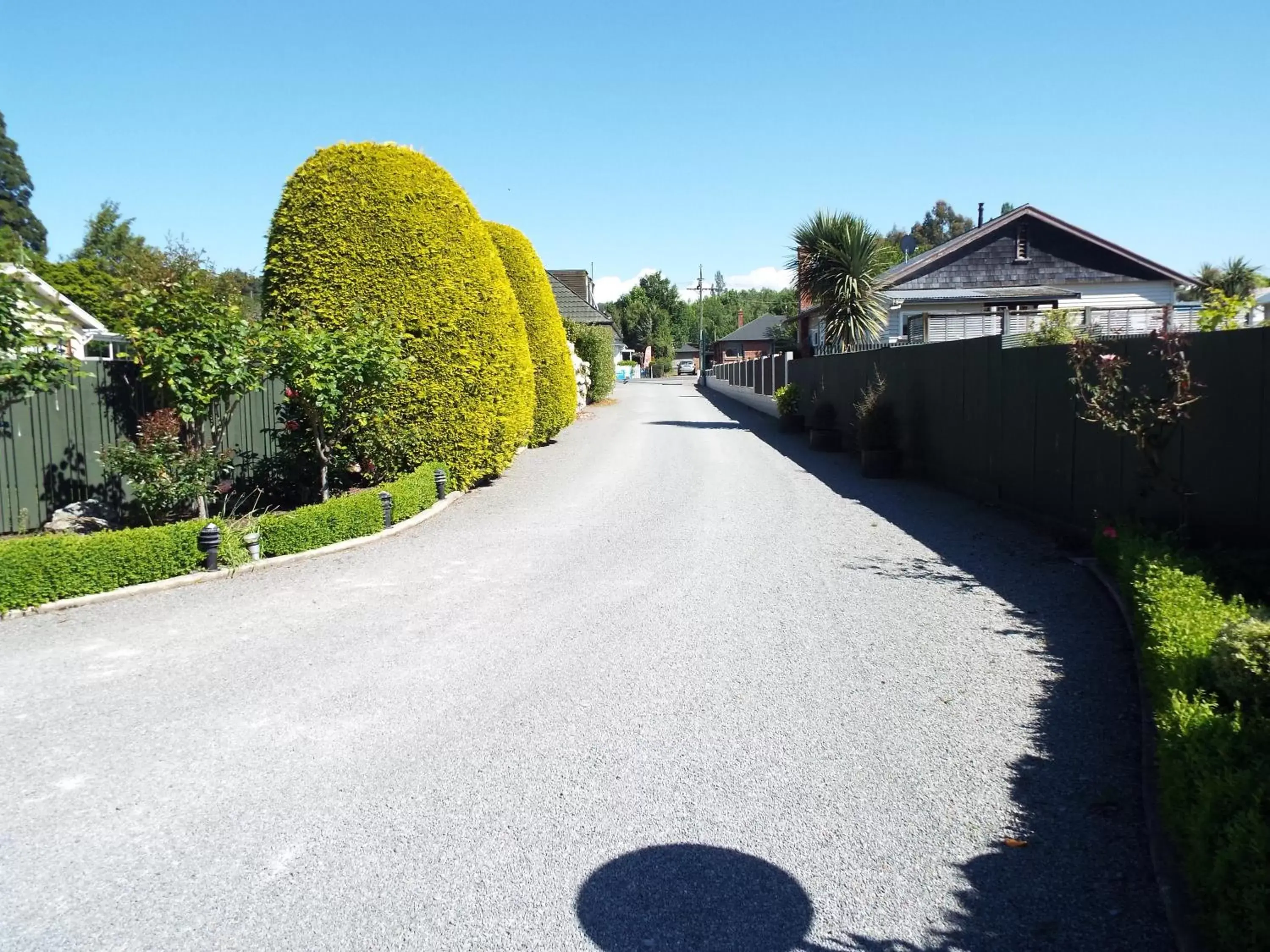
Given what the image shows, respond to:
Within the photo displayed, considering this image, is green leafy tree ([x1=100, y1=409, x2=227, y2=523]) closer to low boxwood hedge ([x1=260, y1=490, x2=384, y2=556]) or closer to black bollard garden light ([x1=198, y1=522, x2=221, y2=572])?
low boxwood hedge ([x1=260, y1=490, x2=384, y2=556])

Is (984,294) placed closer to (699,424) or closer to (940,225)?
(699,424)

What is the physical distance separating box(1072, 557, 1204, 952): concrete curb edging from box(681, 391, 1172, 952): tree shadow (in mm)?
49

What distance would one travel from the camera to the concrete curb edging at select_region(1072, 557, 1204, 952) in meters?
3.05

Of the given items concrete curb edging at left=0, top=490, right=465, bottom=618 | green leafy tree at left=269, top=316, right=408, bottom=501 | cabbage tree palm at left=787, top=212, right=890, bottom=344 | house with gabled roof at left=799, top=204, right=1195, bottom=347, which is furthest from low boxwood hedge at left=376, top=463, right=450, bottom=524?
house with gabled roof at left=799, top=204, right=1195, bottom=347

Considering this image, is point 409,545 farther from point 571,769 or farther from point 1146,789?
point 1146,789

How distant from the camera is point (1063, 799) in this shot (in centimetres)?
415

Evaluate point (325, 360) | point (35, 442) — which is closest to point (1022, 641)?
point (325, 360)

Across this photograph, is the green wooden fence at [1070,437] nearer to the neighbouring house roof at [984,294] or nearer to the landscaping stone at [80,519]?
the landscaping stone at [80,519]

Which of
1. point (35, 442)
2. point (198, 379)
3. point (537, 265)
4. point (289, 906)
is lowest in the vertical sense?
point (289, 906)

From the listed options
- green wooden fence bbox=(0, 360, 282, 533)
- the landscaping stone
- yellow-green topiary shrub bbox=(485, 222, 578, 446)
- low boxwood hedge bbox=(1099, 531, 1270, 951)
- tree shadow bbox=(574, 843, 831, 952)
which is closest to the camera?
low boxwood hedge bbox=(1099, 531, 1270, 951)

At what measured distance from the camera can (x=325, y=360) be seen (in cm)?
1051

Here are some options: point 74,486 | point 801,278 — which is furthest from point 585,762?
point 801,278

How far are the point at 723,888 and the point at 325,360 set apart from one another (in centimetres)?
848

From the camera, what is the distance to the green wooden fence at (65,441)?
10.0m
